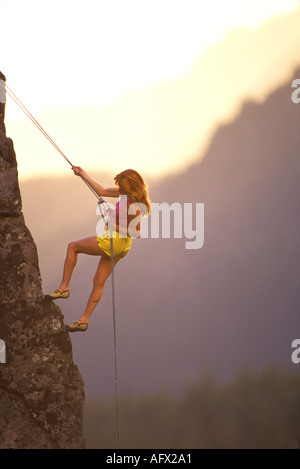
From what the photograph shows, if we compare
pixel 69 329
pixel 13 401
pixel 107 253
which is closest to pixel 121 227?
pixel 107 253

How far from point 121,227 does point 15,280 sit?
1.53m

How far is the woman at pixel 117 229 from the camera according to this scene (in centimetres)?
962

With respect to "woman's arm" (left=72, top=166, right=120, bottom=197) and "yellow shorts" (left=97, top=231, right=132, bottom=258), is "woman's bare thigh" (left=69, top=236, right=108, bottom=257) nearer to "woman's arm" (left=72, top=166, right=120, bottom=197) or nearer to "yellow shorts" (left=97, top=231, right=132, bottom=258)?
"yellow shorts" (left=97, top=231, right=132, bottom=258)

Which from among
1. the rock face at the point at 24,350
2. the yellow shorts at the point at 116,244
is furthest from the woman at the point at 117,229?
the rock face at the point at 24,350

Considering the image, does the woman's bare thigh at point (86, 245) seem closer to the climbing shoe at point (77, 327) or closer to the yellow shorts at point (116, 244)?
the yellow shorts at point (116, 244)

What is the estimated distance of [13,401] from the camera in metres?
9.40

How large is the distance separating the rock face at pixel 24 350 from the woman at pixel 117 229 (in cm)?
46

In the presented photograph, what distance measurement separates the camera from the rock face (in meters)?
9.34

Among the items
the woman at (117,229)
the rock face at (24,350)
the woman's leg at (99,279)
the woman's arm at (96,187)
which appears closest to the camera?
the rock face at (24,350)

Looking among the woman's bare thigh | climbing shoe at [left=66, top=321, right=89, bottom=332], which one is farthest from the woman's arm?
climbing shoe at [left=66, top=321, right=89, bottom=332]

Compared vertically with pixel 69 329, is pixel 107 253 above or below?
above

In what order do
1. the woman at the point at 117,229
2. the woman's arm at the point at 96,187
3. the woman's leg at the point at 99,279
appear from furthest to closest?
1. the woman's leg at the point at 99,279
2. the woman at the point at 117,229
3. the woman's arm at the point at 96,187

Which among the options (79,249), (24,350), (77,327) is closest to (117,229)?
(79,249)
